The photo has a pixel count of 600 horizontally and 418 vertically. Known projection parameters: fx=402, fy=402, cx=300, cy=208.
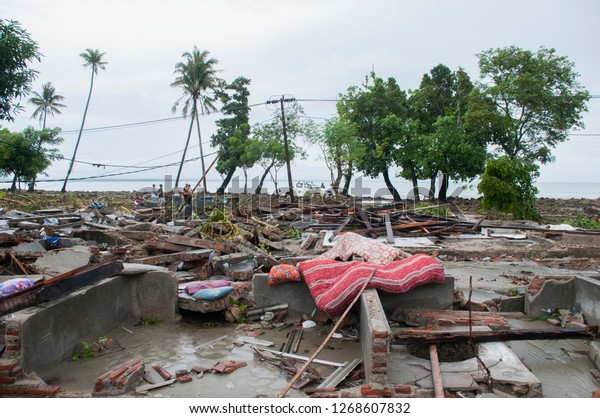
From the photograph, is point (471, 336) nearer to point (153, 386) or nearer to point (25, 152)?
point (153, 386)

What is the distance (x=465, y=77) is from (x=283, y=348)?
3066cm

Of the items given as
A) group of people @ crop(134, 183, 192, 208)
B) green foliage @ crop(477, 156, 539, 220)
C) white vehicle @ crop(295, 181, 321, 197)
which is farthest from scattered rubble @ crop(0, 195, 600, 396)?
white vehicle @ crop(295, 181, 321, 197)

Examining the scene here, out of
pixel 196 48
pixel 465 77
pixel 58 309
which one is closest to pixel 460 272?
pixel 58 309

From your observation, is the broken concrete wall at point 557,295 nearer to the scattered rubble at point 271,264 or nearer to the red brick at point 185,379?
the scattered rubble at point 271,264

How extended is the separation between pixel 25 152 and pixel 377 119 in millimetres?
29496

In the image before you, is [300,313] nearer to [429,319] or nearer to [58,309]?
[429,319]

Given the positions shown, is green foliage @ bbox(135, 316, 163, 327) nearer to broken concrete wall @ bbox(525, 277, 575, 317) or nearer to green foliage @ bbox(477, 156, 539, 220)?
broken concrete wall @ bbox(525, 277, 575, 317)

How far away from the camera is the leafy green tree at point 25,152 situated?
33125mm

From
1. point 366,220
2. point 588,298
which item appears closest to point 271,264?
point 588,298

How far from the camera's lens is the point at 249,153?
3447 cm

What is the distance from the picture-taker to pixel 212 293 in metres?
6.64

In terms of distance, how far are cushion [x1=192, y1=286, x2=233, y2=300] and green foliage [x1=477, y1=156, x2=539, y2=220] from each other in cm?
1654

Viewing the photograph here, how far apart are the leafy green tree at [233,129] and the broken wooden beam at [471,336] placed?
102 feet

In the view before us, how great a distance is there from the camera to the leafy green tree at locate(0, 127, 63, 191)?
33125mm
